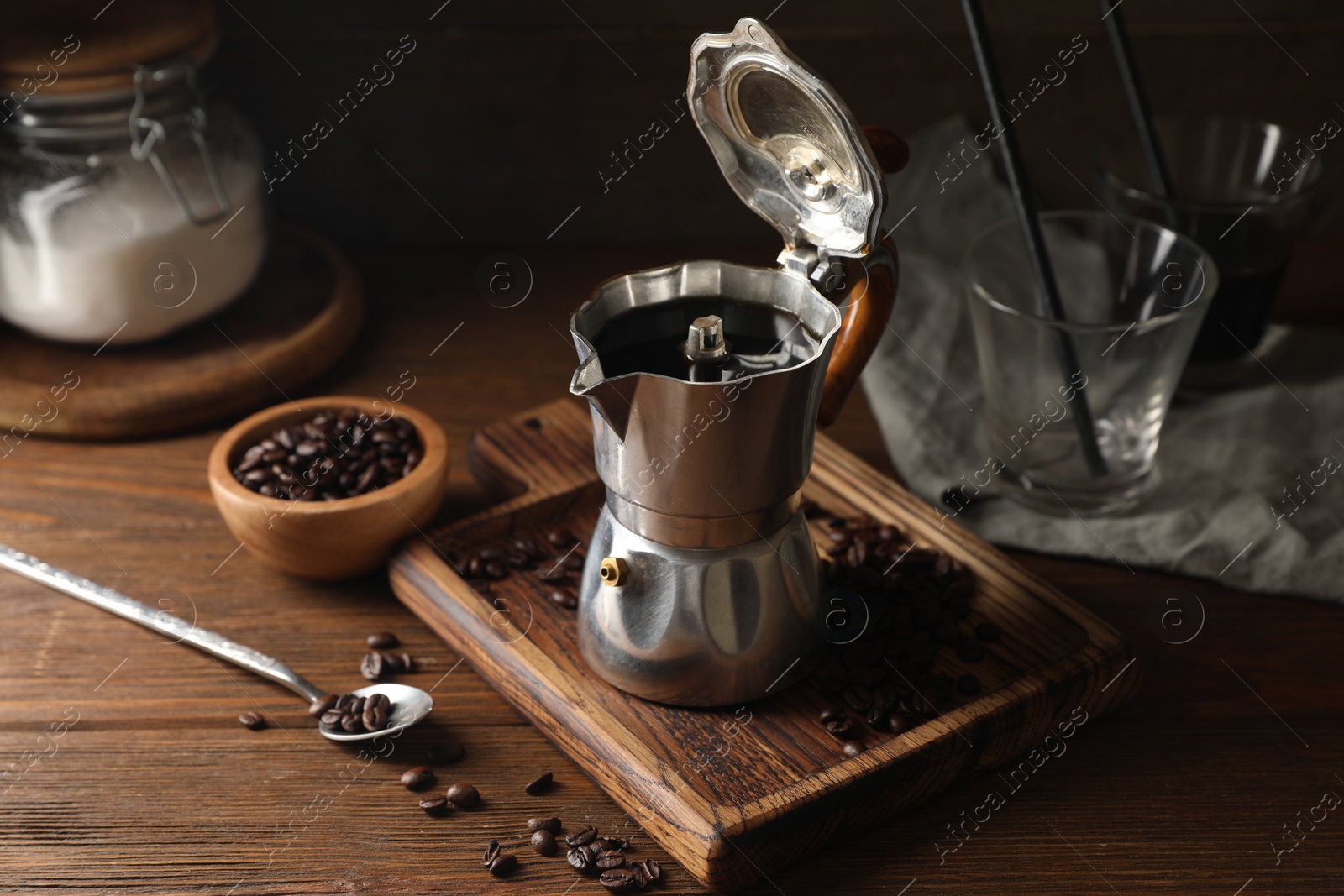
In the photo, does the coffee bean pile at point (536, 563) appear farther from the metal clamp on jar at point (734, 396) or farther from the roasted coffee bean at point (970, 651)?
the roasted coffee bean at point (970, 651)

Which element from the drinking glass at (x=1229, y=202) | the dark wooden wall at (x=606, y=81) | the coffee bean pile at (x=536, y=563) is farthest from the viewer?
the dark wooden wall at (x=606, y=81)

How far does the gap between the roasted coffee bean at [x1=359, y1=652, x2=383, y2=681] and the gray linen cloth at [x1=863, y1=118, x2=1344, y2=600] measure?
472mm

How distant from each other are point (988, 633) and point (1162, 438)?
0.39 meters

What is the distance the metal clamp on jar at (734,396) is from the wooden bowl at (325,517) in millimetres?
182

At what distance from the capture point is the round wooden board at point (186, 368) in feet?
3.67

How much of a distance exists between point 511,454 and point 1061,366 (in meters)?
0.45

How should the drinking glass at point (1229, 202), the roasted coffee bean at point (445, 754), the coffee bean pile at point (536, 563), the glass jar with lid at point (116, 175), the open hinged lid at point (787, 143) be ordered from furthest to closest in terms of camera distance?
the drinking glass at point (1229, 202) < the glass jar with lid at point (116, 175) < the coffee bean pile at point (536, 563) < the roasted coffee bean at point (445, 754) < the open hinged lid at point (787, 143)

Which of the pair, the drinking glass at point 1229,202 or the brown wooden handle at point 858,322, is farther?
Result: the drinking glass at point 1229,202

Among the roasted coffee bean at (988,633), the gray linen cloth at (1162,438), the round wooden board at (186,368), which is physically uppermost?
the round wooden board at (186,368)

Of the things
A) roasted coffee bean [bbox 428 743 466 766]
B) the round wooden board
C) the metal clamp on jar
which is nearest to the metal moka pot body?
the metal clamp on jar

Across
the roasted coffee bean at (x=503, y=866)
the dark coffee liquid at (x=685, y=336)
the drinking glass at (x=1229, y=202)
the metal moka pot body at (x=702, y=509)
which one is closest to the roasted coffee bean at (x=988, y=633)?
the metal moka pot body at (x=702, y=509)

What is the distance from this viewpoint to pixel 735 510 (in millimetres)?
743

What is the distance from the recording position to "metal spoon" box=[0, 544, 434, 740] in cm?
83

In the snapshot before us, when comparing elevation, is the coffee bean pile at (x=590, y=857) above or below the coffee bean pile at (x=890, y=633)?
above
